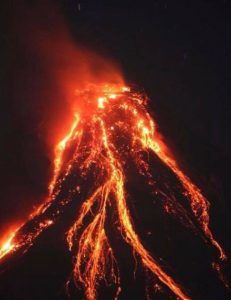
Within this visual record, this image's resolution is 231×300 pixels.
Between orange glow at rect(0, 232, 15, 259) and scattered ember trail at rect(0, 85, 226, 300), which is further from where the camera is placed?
orange glow at rect(0, 232, 15, 259)

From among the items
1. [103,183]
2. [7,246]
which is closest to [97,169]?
[103,183]

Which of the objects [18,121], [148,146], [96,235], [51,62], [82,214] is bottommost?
[96,235]

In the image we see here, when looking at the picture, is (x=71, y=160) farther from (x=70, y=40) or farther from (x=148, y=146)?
(x=70, y=40)

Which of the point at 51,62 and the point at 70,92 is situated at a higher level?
the point at 51,62

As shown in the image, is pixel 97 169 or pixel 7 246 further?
pixel 97 169

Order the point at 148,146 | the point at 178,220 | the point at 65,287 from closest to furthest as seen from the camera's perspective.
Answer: the point at 65,287
the point at 178,220
the point at 148,146

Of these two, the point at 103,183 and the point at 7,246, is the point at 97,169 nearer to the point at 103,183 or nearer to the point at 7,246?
the point at 103,183

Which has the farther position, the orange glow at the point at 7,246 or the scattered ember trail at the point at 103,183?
the orange glow at the point at 7,246

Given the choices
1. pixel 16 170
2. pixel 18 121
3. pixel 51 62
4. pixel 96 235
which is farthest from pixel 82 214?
pixel 51 62
